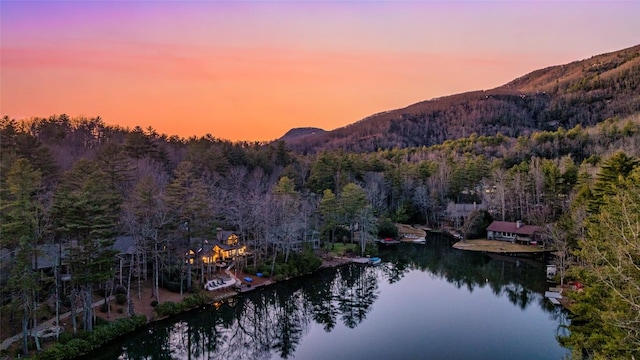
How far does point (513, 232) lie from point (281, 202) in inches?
1023

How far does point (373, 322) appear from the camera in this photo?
949 inches

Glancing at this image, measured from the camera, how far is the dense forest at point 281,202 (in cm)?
1512

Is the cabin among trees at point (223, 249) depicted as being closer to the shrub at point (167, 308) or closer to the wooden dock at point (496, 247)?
the shrub at point (167, 308)

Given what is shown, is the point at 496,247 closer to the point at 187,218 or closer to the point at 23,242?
the point at 187,218

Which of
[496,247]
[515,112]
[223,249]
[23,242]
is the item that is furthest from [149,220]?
[515,112]

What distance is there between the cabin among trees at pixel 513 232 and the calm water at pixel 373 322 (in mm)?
9948

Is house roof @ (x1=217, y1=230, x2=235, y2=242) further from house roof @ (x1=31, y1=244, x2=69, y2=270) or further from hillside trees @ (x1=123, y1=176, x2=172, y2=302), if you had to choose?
house roof @ (x1=31, y1=244, x2=69, y2=270)

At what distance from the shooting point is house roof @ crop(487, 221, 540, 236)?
1711 inches

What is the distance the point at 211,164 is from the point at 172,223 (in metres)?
20.9

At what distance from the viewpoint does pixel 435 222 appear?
57.2 m

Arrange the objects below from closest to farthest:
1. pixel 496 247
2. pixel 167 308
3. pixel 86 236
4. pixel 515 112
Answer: pixel 86 236
pixel 167 308
pixel 496 247
pixel 515 112

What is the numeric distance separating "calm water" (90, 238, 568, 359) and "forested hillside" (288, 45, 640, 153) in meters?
82.9

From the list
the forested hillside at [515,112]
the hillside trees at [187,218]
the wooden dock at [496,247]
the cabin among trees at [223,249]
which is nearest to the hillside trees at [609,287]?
the hillside trees at [187,218]

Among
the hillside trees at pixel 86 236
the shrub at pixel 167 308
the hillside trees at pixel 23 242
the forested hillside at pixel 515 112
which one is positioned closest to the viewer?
the hillside trees at pixel 23 242
